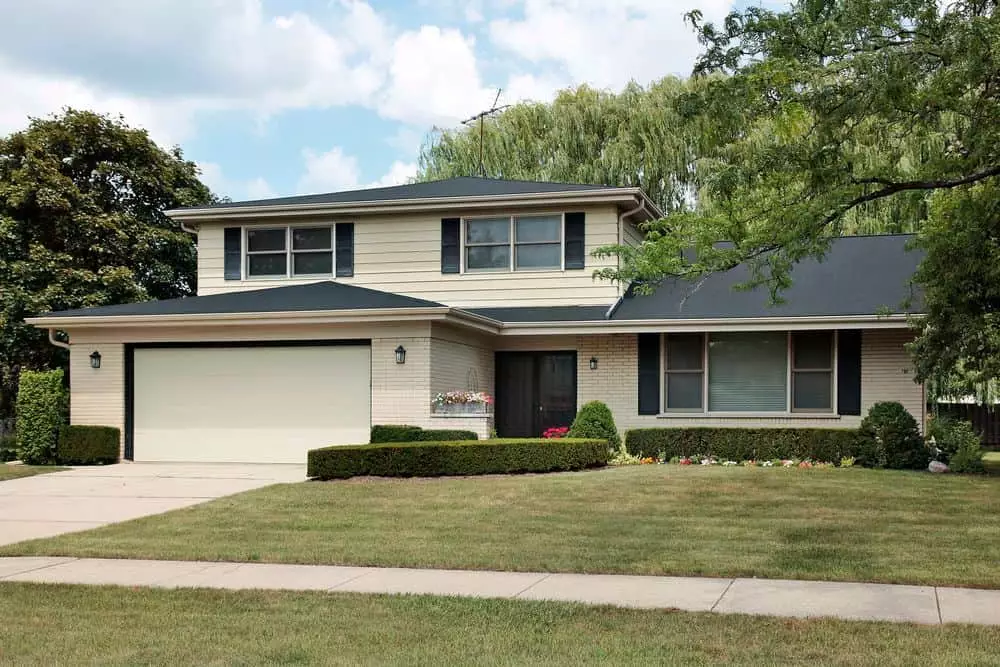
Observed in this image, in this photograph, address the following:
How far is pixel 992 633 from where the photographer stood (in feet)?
22.6

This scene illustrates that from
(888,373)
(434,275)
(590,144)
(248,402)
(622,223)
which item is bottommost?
(248,402)

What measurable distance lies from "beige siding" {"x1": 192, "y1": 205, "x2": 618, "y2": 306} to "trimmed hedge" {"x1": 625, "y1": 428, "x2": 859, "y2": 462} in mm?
3524

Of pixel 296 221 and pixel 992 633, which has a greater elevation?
pixel 296 221

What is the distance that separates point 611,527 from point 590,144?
24711 millimetres

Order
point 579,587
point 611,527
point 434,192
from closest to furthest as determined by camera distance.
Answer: point 579,587, point 611,527, point 434,192

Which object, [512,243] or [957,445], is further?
[512,243]

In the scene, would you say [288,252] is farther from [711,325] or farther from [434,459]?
[711,325]

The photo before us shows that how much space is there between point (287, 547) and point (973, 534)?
7193mm

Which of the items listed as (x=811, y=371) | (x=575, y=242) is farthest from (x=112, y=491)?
(x=811, y=371)

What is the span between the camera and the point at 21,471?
19.0 m

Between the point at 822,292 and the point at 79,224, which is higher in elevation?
the point at 79,224

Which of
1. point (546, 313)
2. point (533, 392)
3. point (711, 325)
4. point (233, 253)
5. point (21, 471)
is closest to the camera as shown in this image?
point (21, 471)

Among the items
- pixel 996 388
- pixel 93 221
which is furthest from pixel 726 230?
pixel 93 221

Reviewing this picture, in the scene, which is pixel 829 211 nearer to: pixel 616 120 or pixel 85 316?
pixel 85 316
